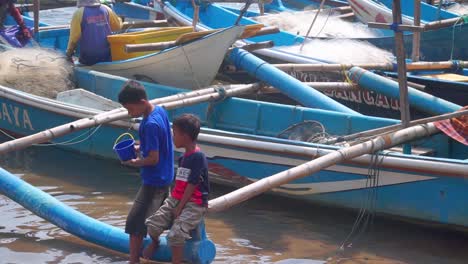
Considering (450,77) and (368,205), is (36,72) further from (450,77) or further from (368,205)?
(450,77)

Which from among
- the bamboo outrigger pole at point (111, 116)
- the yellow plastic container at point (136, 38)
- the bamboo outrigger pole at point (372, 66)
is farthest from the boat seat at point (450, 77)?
the yellow plastic container at point (136, 38)

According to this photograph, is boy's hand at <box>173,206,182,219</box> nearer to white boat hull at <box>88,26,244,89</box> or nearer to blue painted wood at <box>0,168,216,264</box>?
blue painted wood at <box>0,168,216,264</box>

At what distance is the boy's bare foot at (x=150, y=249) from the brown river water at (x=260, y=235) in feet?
1.82

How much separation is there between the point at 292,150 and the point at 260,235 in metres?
0.81

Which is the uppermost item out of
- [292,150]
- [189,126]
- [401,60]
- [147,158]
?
[401,60]

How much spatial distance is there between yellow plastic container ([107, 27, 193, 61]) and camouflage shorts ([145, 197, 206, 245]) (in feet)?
15.0

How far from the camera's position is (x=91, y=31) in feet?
33.8

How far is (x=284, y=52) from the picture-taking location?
12039 mm

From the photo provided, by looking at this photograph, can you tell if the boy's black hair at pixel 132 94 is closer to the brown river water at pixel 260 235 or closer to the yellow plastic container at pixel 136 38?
the brown river water at pixel 260 235

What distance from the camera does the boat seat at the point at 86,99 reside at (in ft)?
31.0

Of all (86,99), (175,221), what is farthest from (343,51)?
(175,221)

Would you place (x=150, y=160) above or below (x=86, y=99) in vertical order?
below

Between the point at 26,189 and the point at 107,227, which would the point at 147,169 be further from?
the point at 26,189

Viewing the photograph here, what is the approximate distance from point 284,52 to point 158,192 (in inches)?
242
